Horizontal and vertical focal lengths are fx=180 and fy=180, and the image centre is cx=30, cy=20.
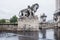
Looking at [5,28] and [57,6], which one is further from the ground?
[57,6]

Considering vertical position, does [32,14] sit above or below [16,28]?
above

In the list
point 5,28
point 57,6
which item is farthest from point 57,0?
point 5,28

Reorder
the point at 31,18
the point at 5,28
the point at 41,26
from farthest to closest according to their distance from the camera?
the point at 41,26 < the point at 5,28 < the point at 31,18

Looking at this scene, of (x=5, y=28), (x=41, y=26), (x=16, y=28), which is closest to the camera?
(x=16, y=28)

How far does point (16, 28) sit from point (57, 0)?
123ft

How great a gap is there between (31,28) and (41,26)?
14036 millimetres

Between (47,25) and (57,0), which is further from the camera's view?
(57,0)

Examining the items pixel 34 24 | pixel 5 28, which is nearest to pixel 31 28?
pixel 34 24

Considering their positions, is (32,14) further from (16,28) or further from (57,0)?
(57,0)

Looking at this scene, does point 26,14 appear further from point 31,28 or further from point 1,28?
point 1,28

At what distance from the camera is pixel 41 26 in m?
41.0

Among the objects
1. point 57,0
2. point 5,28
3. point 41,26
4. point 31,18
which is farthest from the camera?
point 57,0

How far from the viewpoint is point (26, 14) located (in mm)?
27625

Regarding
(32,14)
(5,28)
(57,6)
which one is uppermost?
(57,6)
